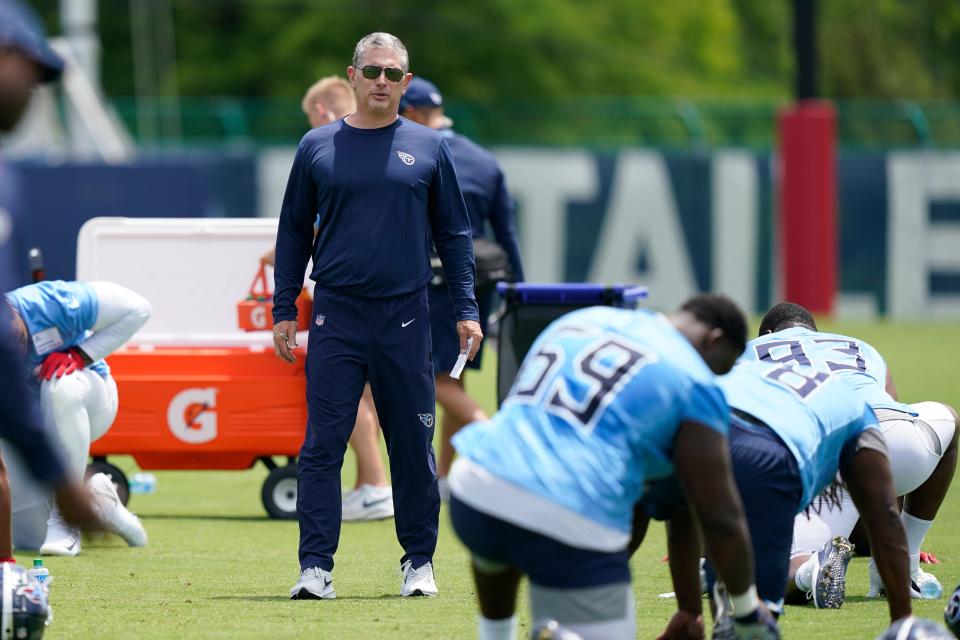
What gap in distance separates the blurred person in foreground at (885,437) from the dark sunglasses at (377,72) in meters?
1.71

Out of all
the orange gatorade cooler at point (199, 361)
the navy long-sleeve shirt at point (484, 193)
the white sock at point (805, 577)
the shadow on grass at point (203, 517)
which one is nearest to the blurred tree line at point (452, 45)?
the navy long-sleeve shirt at point (484, 193)

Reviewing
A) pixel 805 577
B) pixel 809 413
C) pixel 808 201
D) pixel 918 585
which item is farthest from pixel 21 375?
pixel 808 201

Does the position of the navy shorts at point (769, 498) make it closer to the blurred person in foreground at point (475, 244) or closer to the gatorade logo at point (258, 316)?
the blurred person in foreground at point (475, 244)

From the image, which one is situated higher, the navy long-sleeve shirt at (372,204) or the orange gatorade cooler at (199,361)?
the navy long-sleeve shirt at (372,204)

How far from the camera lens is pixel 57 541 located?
7.81m

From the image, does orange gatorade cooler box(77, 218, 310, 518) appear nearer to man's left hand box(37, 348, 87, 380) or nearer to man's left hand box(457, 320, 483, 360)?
man's left hand box(37, 348, 87, 380)

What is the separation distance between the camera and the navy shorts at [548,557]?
465cm

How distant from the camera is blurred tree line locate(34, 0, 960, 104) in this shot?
3444cm

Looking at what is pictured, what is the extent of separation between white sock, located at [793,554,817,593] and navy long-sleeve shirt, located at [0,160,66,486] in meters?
3.22

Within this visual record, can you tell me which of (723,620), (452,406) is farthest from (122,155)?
(723,620)

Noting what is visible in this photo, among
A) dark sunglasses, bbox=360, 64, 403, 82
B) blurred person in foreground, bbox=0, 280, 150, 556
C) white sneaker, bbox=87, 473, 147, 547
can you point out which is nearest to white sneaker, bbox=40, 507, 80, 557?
blurred person in foreground, bbox=0, 280, 150, 556

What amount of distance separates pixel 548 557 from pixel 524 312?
3975 mm

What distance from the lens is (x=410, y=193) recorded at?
673 cm

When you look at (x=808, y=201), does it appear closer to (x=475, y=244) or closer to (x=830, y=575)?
(x=475, y=244)
